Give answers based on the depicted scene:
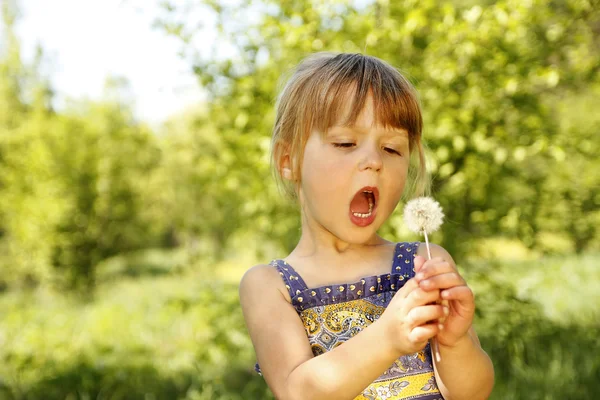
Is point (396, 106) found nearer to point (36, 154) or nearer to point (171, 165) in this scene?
point (36, 154)

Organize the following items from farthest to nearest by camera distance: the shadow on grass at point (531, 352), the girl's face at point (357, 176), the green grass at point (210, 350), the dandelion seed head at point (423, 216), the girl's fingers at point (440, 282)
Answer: the green grass at point (210, 350)
the shadow on grass at point (531, 352)
the girl's face at point (357, 176)
the dandelion seed head at point (423, 216)
the girl's fingers at point (440, 282)

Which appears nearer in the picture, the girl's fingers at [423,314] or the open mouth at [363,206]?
the girl's fingers at [423,314]

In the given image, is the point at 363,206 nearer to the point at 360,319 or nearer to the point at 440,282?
the point at 360,319

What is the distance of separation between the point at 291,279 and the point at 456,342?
435 mm

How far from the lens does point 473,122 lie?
3822 millimetres

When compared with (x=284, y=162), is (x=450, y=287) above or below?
below

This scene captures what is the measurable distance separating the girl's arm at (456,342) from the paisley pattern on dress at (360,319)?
0.06m

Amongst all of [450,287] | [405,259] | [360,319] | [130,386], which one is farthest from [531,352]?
[450,287]

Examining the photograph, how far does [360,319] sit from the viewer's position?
141 cm

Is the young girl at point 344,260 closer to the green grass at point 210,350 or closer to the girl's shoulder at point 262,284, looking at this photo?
the girl's shoulder at point 262,284

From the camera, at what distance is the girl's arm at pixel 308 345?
1.09 m

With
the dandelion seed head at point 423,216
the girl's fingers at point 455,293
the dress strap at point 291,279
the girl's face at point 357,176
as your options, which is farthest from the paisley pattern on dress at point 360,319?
the girl's fingers at point 455,293

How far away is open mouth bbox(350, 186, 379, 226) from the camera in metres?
1.38

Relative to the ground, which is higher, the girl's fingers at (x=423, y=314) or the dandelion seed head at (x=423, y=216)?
the dandelion seed head at (x=423, y=216)
